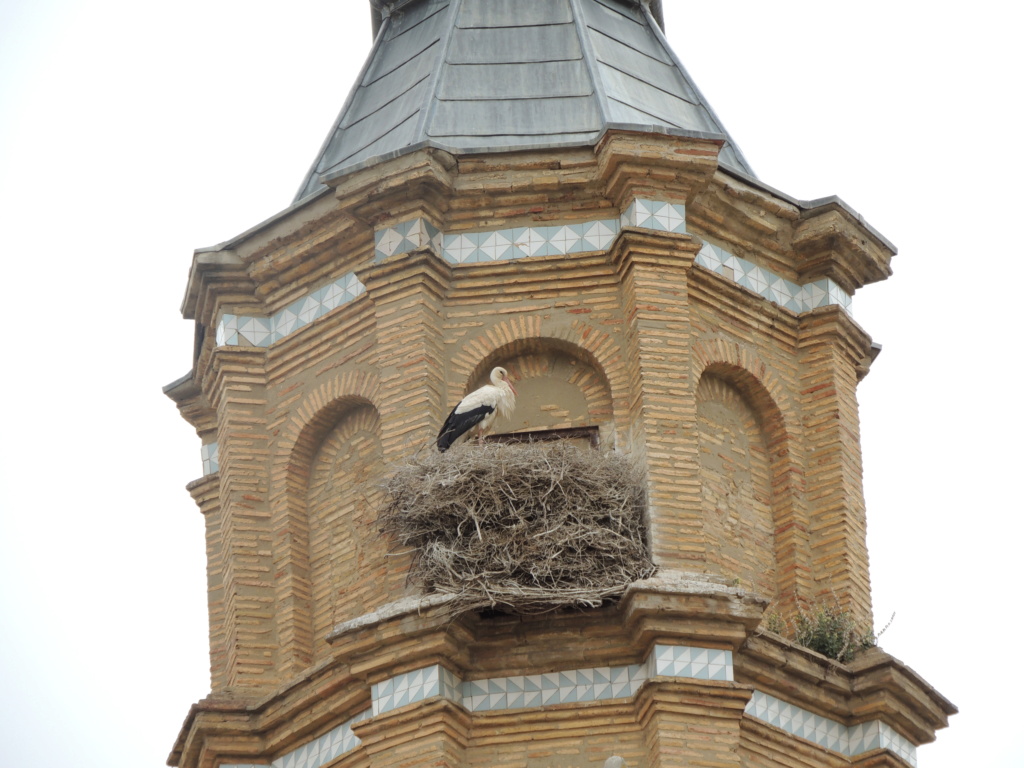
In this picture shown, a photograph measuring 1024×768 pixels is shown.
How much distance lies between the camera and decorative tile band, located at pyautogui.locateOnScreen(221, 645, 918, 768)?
64.3 ft

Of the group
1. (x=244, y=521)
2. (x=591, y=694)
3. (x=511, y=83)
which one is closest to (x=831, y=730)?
(x=591, y=694)

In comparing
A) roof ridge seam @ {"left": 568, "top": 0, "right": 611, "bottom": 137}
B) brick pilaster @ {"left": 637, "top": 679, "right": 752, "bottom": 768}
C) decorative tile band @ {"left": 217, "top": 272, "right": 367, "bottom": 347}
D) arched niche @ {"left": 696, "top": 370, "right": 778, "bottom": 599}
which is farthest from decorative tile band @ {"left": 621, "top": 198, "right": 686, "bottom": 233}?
brick pilaster @ {"left": 637, "top": 679, "right": 752, "bottom": 768}

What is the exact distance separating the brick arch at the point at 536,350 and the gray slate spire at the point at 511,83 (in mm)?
1568

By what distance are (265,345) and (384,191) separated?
1889 millimetres

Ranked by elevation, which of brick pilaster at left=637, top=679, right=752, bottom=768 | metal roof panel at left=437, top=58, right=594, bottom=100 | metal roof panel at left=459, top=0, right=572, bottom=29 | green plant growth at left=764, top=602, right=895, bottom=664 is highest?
metal roof panel at left=459, top=0, right=572, bottom=29

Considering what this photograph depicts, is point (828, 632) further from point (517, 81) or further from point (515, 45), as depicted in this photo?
point (515, 45)

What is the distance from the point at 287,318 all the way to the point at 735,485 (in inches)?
163

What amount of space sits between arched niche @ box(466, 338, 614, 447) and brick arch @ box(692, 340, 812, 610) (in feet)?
2.80

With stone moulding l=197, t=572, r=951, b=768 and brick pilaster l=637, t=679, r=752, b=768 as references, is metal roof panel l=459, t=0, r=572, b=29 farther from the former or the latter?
brick pilaster l=637, t=679, r=752, b=768

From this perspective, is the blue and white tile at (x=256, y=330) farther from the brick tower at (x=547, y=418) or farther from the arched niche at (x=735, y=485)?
the arched niche at (x=735, y=485)

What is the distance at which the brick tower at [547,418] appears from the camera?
19.8 meters

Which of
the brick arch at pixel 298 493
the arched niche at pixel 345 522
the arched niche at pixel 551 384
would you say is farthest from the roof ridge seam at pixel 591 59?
the arched niche at pixel 345 522

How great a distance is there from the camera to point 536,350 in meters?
21.7

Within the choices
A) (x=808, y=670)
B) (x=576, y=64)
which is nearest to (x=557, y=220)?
(x=576, y=64)
